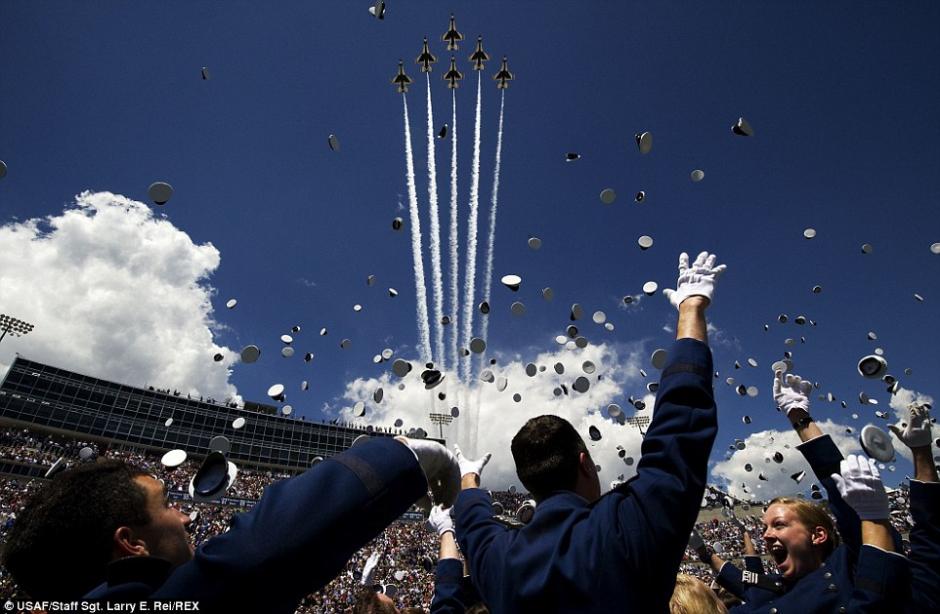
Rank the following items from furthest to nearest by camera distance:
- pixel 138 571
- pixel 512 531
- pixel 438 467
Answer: pixel 512 531
pixel 438 467
pixel 138 571

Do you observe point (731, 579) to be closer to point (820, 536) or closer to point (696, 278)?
point (820, 536)

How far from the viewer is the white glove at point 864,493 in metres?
2.75

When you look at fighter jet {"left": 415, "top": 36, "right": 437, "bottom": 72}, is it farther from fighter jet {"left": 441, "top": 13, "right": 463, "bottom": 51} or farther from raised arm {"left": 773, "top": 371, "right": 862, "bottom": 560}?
raised arm {"left": 773, "top": 371, "right": 862, "bottom": 560}

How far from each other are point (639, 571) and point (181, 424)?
9332cm

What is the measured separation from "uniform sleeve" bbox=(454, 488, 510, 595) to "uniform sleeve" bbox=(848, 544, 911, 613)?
1965mm

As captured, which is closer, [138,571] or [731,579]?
[138,571]

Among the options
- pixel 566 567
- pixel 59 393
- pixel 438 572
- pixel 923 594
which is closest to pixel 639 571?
pixel 566 567

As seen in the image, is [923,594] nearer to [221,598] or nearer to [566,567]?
[566,567]

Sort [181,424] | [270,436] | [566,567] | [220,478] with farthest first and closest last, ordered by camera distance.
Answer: [270,436], [181,424], [220,478], [566,567]

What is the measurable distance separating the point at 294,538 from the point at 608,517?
1.14m

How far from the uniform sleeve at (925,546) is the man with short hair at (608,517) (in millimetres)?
2094

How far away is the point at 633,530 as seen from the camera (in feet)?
5.43

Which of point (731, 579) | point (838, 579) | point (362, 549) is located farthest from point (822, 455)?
point (362, 549)

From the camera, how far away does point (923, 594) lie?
103 inches
